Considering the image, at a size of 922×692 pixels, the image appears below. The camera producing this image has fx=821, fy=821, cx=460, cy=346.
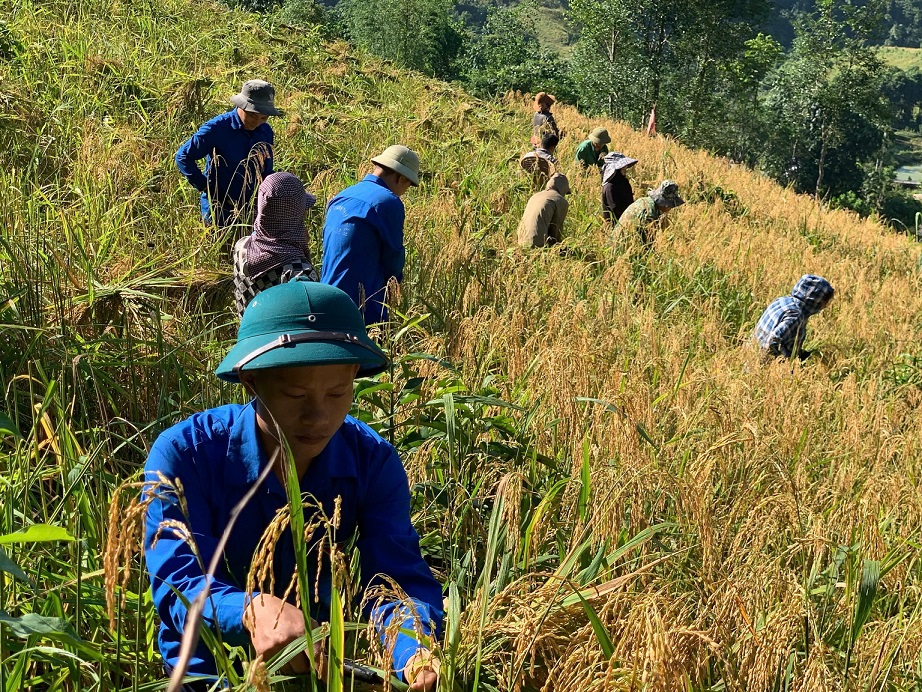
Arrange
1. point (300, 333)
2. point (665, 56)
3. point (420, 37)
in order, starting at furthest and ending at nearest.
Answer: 1. point (665, 56)
2. point (420, 37)
3. point (300, 333)

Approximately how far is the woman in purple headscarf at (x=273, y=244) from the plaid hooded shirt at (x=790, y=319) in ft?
9.61

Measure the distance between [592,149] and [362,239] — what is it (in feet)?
22.9

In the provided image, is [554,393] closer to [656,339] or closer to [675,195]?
[656,339]

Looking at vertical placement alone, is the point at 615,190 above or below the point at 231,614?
above

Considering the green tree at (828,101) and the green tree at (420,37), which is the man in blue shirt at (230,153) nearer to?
the green tree at (420,37)

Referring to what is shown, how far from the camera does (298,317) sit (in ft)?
4.92

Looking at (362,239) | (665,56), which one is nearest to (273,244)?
(362,239)

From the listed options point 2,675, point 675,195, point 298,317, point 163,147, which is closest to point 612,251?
point 675,195

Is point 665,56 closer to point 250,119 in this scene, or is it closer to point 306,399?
point 250,119

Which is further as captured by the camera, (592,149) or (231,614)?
(592,149)

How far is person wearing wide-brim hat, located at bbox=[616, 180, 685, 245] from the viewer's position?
7141 mm

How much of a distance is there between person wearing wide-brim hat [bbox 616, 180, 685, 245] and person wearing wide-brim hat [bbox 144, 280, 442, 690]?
5835mm

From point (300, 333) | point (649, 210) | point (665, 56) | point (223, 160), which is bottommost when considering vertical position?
point (649, 210)

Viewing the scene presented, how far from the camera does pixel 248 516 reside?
1.57 m
